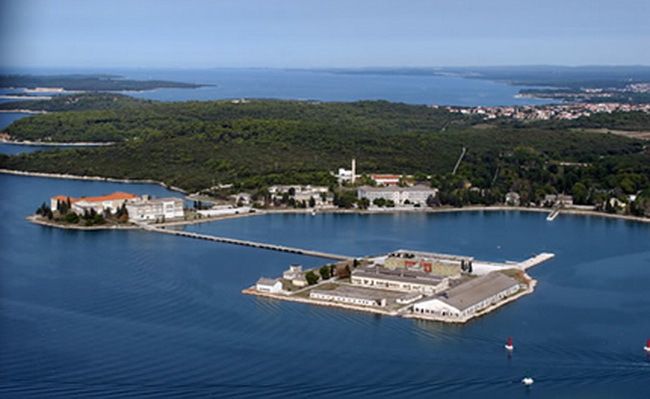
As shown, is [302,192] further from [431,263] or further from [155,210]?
[431,263]

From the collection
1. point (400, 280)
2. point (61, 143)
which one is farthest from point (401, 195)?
point (61, 143)

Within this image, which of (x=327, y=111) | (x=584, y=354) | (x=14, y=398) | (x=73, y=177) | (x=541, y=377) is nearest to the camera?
(x=14, y=398)

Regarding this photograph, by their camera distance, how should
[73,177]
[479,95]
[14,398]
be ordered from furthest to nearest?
[479,95]
[73,177]
[14,398]

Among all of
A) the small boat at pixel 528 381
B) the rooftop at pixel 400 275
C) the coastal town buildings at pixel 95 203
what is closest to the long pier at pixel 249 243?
the coastal town buildings at pixel 95 203

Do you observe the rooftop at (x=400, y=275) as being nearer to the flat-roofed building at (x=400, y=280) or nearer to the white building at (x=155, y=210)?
the flat-roofed building at (x=400, y=280)

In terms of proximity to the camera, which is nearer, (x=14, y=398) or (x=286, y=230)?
(x=14, y=398)

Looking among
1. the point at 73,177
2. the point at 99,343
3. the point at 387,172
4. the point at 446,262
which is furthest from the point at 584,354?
the point at 73,177

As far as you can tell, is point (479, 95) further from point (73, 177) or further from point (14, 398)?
point (14, 398)

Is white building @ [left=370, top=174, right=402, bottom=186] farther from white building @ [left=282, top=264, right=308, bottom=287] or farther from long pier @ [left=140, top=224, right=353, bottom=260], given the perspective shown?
white building @ [left=282, top=264, right=308, bottom=287]
